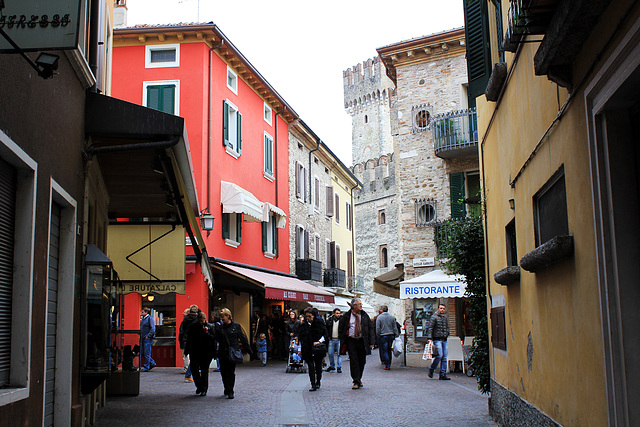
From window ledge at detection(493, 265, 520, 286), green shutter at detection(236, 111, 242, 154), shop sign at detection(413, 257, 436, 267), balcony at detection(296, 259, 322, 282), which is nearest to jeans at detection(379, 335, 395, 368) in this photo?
shop sign at detection(413, 257, 436, 267)

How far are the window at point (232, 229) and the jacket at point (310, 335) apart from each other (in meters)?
9.12

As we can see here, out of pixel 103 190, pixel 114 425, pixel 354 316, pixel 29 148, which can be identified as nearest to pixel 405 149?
pixel 354 316

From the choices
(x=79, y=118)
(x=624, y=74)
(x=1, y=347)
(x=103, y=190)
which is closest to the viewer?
(x=624, y=74)

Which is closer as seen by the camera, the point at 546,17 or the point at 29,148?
the point at 546,17

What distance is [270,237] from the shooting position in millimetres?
26641

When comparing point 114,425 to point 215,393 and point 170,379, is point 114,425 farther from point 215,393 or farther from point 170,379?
point 170,379

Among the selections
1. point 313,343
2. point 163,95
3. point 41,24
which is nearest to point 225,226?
point 163,95

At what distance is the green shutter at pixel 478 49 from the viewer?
336 inches

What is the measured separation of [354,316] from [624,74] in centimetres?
1018

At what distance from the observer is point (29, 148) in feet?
17.5

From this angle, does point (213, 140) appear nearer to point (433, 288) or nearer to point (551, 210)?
point (433, 288)

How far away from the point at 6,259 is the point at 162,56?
17.4 m

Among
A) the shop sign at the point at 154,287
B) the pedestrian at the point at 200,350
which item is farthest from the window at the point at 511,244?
the shop sign at the point at 154,287

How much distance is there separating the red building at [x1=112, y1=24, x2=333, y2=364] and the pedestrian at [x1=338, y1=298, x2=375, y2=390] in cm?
633
